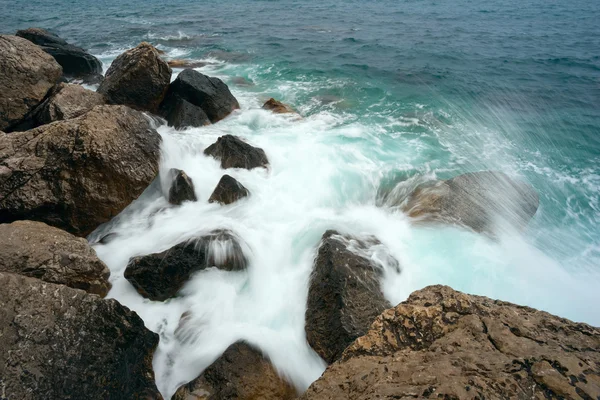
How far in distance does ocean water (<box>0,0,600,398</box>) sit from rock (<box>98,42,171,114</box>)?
119 centimetres

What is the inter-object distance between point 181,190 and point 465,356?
18.6ft

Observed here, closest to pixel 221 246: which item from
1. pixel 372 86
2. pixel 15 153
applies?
pixel 15 153

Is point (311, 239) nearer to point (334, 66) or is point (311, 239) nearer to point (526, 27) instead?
point (334, 66)

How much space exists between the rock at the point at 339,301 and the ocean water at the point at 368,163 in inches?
11.7

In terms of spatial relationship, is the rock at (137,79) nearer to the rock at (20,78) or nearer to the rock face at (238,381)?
the rock at (20,78)

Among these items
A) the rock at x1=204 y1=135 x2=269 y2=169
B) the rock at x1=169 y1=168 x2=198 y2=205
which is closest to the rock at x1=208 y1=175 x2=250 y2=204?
the rock at x1=169 y1=168 x2=198 y2=205

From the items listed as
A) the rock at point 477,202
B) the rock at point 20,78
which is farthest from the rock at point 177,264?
the rock at point 20,78

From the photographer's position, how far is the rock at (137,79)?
28.3ft

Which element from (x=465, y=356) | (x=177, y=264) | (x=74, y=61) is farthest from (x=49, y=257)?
(x=74, y=61)

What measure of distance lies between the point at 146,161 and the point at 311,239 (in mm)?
3381

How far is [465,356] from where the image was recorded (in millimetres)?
2303

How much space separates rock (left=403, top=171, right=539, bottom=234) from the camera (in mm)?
7008

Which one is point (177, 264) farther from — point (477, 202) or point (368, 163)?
point (477, 202)

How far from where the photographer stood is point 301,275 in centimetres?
543
